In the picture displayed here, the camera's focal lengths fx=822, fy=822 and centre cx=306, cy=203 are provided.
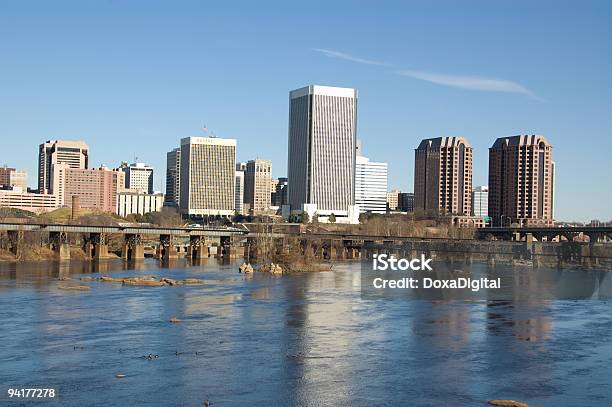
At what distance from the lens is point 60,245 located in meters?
122

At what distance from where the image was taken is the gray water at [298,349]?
33312 millimetres

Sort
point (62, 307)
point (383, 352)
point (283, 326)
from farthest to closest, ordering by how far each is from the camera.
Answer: point (62, 307), point (283, 326), point (383, 352)

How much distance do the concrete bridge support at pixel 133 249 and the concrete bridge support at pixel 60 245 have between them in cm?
886

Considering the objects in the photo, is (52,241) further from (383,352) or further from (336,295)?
Answer: (383,352)

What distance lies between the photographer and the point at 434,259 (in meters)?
135

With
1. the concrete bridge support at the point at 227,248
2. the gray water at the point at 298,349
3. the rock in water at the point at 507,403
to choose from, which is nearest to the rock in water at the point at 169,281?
the gray water at the point at 298,349

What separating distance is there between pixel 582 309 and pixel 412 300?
13.2 m

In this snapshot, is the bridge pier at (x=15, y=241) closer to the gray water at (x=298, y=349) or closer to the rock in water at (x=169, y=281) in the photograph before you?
the rock in water at (x=169, y=281)

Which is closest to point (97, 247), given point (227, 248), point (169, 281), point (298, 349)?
point (227, 248)

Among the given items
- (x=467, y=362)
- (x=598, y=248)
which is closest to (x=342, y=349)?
(x=467, y=362)

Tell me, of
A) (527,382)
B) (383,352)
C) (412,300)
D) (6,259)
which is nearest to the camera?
(527,382)

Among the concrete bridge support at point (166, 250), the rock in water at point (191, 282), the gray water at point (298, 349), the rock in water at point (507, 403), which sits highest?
the concrete bridge support at point (166, 250)

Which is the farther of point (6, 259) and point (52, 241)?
point (52, 241)

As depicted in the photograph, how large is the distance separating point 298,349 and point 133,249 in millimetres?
87987
